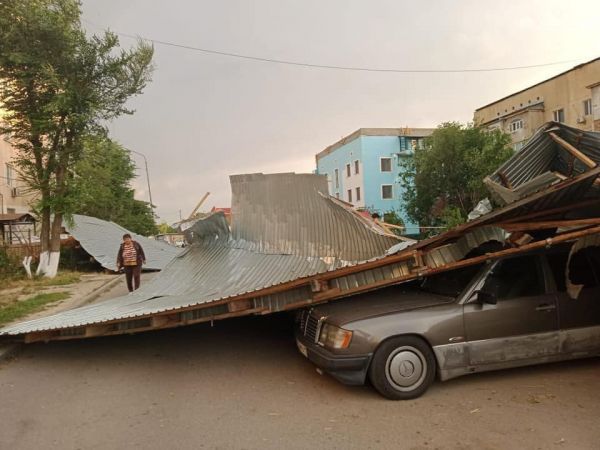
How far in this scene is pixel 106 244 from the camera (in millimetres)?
24641

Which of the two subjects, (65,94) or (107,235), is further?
(107,235)

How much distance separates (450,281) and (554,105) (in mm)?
38406

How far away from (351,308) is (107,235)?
22154mm

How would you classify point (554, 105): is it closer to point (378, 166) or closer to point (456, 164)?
point (456, 164)

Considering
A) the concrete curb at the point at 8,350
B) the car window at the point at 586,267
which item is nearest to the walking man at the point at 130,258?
the concrete curb at the point at 8,350

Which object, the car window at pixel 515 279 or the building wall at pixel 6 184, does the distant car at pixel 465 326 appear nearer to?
the car window at pixel 515 279

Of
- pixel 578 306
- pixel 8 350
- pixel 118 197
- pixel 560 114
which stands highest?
pixel 560 114

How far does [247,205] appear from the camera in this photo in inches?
336

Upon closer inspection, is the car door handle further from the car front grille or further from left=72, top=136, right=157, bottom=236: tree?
left=72, top=136, right=157, bottom=236: tree

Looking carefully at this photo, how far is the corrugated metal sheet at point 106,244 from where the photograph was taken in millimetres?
23438

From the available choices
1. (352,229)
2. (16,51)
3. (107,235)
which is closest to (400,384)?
(352,229)

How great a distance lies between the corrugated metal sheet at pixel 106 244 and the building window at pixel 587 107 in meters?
28.3

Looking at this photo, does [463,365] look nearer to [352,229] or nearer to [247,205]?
[352,229]

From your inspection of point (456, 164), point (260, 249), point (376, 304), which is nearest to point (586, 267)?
point (376, 304)
